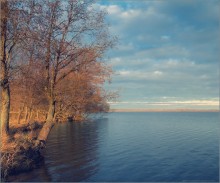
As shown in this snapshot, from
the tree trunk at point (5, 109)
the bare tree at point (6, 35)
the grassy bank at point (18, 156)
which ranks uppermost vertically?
the bare tree at point (6, 35)

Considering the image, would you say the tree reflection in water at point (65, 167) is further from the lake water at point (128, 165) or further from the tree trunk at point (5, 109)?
the tree trunk at point (5, 109)

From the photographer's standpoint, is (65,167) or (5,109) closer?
(65,167)

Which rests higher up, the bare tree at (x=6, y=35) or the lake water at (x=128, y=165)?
the bare tree at (x=6, y=35)

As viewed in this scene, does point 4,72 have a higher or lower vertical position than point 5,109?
higher

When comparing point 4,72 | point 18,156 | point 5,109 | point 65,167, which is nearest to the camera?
point 18,156

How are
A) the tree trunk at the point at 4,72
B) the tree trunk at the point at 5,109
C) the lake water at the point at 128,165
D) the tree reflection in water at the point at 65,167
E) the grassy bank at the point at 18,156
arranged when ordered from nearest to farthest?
the grassy bank at the point at 18,156, the tree reflection in water at the point at 65,167, the lake water at the point at 128,165, the tree trunk at the point at 4,72, the tree trunk at the point at 5,109

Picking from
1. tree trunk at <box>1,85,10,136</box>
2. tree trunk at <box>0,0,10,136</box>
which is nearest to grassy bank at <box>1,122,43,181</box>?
tree trunk at <box>1,85,10,136</box>

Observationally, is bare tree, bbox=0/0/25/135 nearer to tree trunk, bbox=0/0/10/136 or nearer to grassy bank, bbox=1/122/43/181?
tree trunk, bbox=0/0/10/136

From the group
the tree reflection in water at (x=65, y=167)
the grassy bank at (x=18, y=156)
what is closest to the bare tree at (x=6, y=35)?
the grassy bank at (x=18, y=156)

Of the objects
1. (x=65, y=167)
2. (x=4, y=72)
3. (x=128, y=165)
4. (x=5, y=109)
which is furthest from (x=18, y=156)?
(x=128, y=165)

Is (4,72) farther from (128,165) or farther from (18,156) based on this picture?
(128,165)

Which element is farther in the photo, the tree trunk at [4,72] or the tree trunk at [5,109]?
the tree trunk at [5,109]

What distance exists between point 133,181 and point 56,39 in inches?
470

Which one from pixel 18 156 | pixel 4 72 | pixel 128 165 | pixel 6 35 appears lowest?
pixel 128 165
